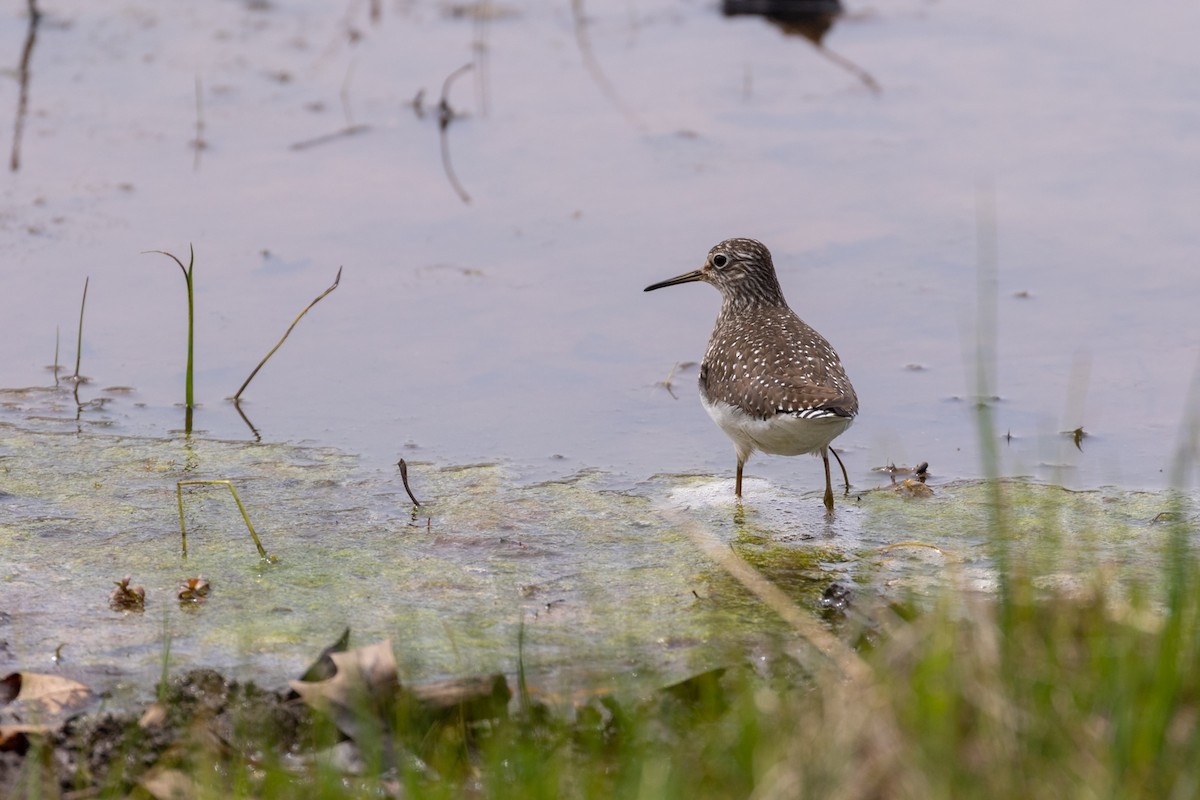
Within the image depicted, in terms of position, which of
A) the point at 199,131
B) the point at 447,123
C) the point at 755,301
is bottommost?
the point at 755,301

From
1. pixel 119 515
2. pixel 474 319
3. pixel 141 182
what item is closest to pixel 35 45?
pixel 141 182

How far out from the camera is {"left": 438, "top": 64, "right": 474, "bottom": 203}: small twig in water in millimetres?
9516

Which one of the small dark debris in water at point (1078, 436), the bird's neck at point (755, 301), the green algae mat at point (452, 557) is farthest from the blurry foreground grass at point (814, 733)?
the bird's neck at point (755, 301)

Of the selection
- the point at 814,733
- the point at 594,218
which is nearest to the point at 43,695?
the point at 814,733

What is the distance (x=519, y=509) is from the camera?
5828 millimetres

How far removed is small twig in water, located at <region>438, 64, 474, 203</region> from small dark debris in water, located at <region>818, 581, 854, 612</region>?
5040mm

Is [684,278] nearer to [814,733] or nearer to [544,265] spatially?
[544,265]

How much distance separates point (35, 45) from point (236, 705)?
929 cm

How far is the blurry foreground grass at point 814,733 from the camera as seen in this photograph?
9.22 feet

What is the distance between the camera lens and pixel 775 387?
5867 millimetres

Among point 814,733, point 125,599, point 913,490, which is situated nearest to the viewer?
point 814,733

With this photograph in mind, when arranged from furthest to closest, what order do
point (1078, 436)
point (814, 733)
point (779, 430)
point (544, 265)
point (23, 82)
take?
point (23, 82) < point (544, 265) < point (1078, 436) < point (779, 430) < point (814, 733)

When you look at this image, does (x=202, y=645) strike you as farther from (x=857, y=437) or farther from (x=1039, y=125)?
(x=1039, y=125)

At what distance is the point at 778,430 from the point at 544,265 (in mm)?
2971
